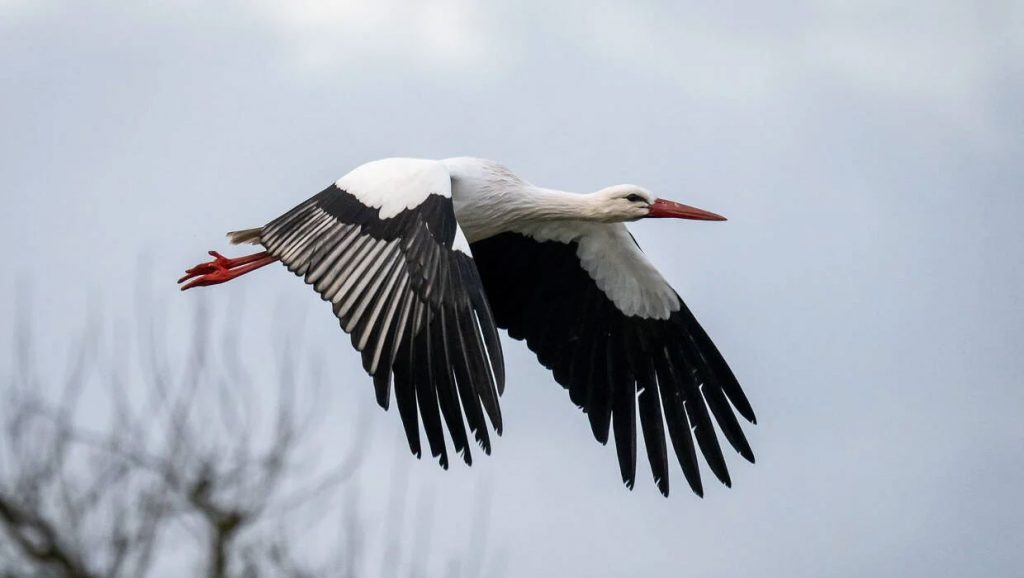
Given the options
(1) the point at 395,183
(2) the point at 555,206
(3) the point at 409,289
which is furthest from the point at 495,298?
(3) the point at 409,289

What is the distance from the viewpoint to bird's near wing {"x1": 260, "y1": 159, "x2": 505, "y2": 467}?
28.7ft

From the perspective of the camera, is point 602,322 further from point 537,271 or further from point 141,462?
point 141,462

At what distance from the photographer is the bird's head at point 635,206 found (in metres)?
11.5

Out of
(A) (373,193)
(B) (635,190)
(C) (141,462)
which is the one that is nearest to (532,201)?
(B) (635,190)

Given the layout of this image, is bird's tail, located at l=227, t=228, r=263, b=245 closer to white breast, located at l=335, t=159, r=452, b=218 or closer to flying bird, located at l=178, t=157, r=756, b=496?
flying bird, located at l=178, t=157, r=756, b=496

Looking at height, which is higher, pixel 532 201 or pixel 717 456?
pixel 532 201

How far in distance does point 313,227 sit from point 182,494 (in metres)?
3.48

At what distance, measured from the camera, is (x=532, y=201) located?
11305 mm

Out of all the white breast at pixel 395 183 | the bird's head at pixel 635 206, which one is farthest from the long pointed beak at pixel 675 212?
the white breast at pixel 395 183

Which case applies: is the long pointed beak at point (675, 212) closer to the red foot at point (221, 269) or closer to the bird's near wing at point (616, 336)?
the bird's near wing at point (616, 336)

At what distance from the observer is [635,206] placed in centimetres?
1150

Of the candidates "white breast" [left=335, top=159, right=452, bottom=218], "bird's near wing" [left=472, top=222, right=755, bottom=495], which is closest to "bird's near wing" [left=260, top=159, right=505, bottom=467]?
"white breast" [left=335, top=159, right=452, bottom=218]

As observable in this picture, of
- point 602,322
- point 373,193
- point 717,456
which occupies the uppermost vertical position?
point 373,193

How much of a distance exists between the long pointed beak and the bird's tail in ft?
8.89
